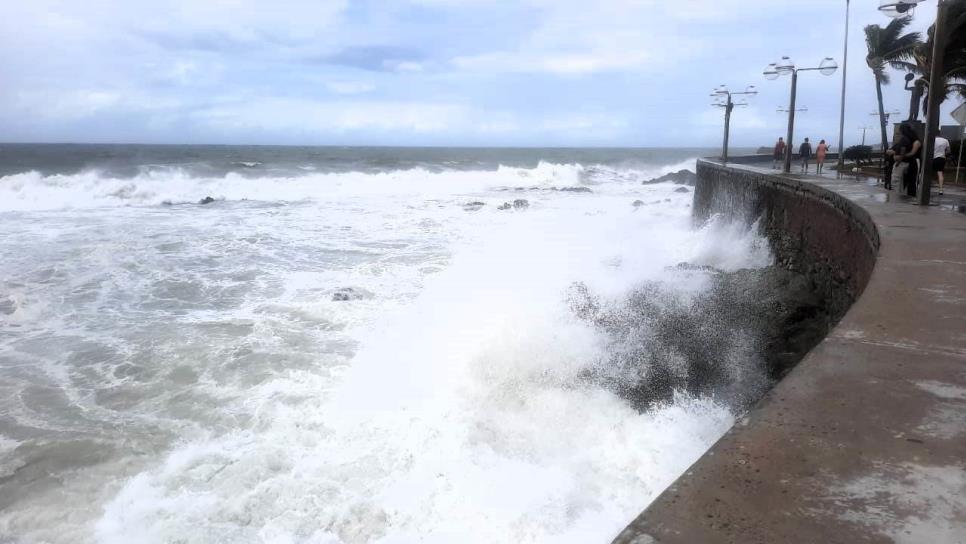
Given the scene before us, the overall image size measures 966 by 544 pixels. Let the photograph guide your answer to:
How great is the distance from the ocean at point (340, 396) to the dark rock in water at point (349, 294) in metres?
0.03

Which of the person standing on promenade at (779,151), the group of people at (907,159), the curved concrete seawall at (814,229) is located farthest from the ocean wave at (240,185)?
the group of people at (907,159)

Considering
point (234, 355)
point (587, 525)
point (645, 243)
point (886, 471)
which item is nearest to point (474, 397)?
point (587, 525)

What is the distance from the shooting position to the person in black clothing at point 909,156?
10016 millimetres

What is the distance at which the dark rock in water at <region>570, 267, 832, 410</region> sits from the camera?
5.77m

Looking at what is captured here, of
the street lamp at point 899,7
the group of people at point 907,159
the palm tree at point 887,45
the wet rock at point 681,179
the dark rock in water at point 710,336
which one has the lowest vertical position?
the dark rock in water at point 710,336

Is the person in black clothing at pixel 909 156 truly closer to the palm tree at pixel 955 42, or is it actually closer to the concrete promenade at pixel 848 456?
the palm tree at pixel 955 42

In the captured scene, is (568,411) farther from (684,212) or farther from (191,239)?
(684,212)

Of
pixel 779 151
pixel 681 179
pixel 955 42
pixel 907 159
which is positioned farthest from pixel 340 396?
pixel 681 179

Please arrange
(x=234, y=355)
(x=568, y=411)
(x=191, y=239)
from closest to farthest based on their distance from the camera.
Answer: (x=568, y=411), (x=234, y=355), (x=191, y=239)

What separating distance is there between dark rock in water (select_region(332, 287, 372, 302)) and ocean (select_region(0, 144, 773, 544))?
3 cm

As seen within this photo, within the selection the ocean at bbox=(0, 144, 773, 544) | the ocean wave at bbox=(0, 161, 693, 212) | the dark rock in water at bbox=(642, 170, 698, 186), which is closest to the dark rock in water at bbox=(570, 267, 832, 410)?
the ocean at bbox=(0, 144, 773, 544)

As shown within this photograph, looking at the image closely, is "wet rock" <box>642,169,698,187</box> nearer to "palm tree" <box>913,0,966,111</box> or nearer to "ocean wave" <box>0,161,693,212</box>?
"ocean wave" <box>0,161,693,212</box>

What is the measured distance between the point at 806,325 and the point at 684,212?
59.2 feet

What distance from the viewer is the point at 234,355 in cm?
747
